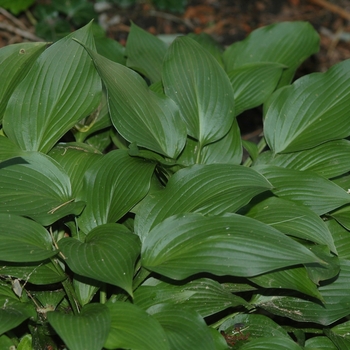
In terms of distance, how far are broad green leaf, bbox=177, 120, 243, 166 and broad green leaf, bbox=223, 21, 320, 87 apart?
1.90ft

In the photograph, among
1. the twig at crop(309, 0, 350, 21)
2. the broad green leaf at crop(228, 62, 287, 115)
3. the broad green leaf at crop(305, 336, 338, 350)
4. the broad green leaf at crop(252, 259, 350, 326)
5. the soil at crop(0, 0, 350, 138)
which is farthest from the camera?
the twig at crop(309, 0, 350, 21)

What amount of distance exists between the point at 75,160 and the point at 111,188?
22 cm

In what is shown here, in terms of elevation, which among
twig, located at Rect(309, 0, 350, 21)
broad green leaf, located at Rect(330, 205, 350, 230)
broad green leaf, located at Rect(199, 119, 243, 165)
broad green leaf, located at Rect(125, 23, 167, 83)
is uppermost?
broad green leaf, located at Rect(125, 23, 167, 83)

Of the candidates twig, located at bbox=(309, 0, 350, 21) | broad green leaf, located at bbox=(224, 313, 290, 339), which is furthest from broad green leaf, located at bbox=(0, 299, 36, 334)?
twig, located at bbox=(309, 0, 350, 21)

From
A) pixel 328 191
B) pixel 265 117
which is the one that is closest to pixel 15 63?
pixel 265 117

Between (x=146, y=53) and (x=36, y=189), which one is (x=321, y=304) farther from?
(x=146, y=53)

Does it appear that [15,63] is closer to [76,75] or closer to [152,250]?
[76,75]

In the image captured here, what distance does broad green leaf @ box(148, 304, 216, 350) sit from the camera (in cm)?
203

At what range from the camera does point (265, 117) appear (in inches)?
109

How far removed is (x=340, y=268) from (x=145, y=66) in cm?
133

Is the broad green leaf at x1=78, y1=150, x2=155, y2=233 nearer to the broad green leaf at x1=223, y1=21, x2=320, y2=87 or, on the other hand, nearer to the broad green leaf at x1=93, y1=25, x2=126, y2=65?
the broad green leaf at x1=93, y1=25, x2=126, y2=65

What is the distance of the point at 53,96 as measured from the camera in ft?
8.19

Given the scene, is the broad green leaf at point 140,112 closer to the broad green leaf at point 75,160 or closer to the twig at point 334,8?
the broad green leaf at point 75,160

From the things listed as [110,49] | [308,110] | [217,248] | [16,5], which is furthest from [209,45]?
[16,5]
